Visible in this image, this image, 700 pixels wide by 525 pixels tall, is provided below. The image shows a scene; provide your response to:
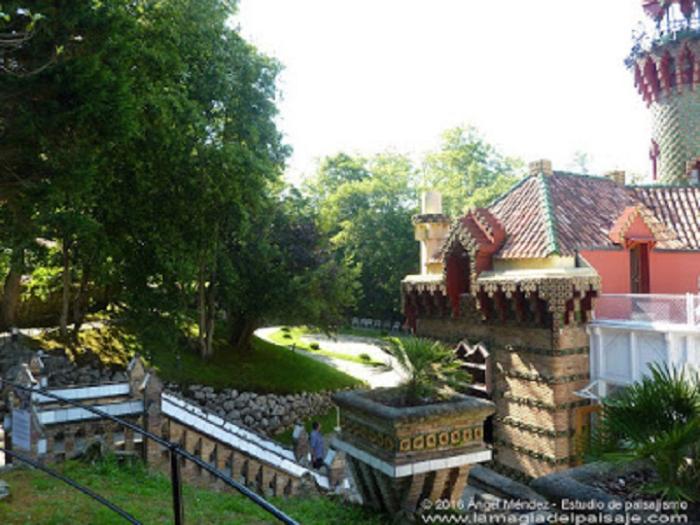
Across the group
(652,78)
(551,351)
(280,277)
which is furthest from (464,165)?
(551,351)

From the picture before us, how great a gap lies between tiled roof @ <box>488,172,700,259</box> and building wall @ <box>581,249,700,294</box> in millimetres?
294

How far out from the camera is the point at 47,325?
2500 cm

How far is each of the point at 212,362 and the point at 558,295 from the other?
1509 cm

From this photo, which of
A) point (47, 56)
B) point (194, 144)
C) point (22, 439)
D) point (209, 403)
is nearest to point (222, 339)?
point (209, 403)

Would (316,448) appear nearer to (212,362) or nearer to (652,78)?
(212,362)

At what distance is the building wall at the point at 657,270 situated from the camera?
15875 millimetres

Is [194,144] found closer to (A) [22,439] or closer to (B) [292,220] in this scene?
(B) [292,220]

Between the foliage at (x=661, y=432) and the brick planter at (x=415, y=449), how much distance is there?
10.8 ft

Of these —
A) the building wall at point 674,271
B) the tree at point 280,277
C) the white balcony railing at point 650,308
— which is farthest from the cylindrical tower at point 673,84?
the tree at point 280,277

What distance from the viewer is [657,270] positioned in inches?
648

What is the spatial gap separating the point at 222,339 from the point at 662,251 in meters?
18.8

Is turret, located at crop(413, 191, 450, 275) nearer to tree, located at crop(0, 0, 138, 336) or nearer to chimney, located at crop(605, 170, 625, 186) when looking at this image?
chimney, located at crop(605, 170, 625, 186)

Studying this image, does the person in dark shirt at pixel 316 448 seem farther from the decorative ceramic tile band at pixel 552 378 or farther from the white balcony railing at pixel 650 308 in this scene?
the white balcony railing at pixel 650 308

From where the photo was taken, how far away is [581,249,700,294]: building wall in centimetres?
1588
